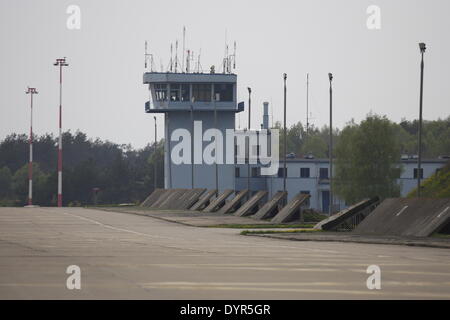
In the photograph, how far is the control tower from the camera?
129 meters

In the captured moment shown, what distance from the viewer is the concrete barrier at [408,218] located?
1554 inches

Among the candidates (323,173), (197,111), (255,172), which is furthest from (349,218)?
(323,173)

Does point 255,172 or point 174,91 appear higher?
point 174,91

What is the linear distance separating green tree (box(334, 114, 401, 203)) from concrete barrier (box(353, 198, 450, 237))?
97442mm

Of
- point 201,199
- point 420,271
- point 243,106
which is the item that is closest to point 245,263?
point 420,271

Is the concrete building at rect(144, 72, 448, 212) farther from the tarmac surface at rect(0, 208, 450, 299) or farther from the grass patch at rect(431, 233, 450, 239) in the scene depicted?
the tarmac surface at rect(0, 208, 450, 299)

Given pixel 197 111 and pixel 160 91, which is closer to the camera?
pixel 160 91

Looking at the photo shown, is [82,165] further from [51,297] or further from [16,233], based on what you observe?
[51,297]

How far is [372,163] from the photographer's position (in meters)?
146

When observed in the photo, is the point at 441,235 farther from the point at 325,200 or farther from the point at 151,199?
the point at 325,200

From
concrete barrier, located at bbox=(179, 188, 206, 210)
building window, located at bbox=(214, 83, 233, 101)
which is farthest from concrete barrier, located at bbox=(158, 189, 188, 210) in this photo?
building window, located at bbox=(214, 83, 233, 101)

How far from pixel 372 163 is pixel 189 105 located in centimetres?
3146

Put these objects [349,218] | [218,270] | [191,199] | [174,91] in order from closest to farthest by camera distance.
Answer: [218,270] → [349,218] → [191,199] → [174,91]

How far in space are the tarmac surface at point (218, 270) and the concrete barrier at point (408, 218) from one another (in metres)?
5.65
